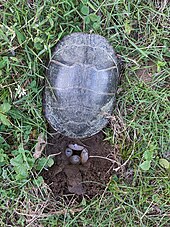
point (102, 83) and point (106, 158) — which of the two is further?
point (106, 158)

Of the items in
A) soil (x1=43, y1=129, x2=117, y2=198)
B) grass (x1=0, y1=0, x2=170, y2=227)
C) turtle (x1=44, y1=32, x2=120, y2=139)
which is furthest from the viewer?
soil (x1=43, y1=129, x2=117, y2=198)

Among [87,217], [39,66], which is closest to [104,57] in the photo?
[39,66]

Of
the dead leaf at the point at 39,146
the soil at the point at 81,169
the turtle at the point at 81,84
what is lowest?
the soil at the point at 81,169

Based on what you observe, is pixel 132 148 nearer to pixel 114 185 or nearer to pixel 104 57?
pixel 114 185

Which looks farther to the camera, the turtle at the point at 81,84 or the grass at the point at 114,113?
the grass at the point at 114,113

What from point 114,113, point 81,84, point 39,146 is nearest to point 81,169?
point 39,146
